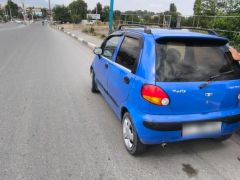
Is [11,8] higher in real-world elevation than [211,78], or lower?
higher

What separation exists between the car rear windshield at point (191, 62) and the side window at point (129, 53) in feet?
1.37

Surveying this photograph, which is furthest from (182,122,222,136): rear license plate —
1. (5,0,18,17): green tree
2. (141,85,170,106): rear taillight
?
(5,0,18,17): green tree

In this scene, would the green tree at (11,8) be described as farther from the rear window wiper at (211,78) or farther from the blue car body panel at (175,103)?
the rear window wiper at (211,78)

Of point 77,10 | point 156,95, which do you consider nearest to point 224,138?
point 156,95

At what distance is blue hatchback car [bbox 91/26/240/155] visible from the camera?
2893 mm

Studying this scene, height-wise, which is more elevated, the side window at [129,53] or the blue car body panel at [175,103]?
the side window at [129,53]

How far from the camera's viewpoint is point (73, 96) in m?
5.81

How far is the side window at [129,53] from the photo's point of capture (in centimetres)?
332

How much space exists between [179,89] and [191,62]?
42 cm

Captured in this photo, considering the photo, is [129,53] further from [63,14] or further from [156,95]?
[63,14]

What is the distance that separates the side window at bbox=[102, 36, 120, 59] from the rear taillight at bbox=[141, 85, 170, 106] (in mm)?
1613

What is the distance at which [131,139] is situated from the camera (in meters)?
3.37

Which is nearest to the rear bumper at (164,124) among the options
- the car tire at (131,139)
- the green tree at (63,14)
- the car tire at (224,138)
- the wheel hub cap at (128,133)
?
the car tire at (131,139)

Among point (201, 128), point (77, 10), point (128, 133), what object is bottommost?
point (128, 133)
